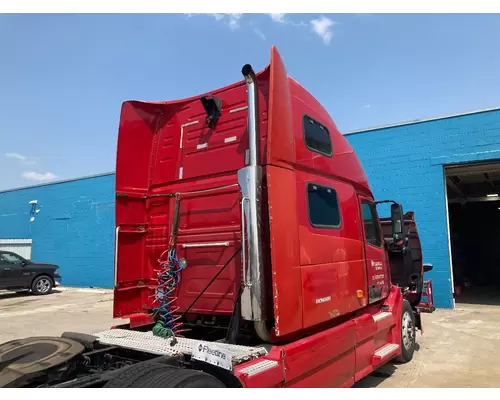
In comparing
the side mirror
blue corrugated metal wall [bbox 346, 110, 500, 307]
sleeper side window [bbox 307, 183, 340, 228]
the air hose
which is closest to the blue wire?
the air hose

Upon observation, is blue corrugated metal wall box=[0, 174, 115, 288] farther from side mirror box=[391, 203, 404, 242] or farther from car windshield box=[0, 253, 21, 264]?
side mirror box=[391, 203, 404, 242]

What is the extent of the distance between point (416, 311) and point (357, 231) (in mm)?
3463

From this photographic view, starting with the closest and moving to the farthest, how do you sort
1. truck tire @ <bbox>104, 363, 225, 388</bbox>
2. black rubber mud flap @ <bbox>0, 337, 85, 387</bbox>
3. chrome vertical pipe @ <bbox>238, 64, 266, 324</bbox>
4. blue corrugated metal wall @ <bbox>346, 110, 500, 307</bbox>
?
truck tire @ <bbox>104, 363, 225, 388</bbox> < black rubber mud flap @ <bbox>0, 337, 85, 387</bbox> < chrome vertical pipe @ <bbox>238, 64, 266, 324</bbox> < blue corrugated metal wall @ <bbox>346, 110, 500, 307</bbox>

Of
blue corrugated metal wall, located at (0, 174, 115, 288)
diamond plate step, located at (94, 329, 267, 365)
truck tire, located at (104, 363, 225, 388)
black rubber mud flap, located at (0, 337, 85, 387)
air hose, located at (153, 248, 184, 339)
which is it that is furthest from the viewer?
blue corrugated metal wall, located at (0, 174, 115, 288)

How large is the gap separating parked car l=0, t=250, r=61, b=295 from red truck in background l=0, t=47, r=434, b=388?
12608 millimetres

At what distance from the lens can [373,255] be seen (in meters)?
5.27

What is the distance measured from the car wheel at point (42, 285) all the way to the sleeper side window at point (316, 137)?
14851 millimetres

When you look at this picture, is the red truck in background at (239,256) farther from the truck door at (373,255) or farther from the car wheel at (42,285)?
the car wheel at (42,285)

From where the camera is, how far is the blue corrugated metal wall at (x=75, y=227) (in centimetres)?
1841

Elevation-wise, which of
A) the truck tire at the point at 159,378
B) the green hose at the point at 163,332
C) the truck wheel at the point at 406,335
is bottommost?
the truck wheel at the point at 406,335

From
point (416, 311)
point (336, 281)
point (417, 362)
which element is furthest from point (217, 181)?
point (416, 311)

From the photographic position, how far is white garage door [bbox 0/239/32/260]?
21.9 meters

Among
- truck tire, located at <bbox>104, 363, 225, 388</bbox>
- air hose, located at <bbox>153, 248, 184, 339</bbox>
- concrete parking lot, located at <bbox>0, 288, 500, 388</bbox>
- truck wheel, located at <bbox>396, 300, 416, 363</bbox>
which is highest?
air hose, located at <bbox>153, 248, 184, 339</bbox>

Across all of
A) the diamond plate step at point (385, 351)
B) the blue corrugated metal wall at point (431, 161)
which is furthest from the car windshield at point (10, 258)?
the diamond plate step at point (385, 351)
